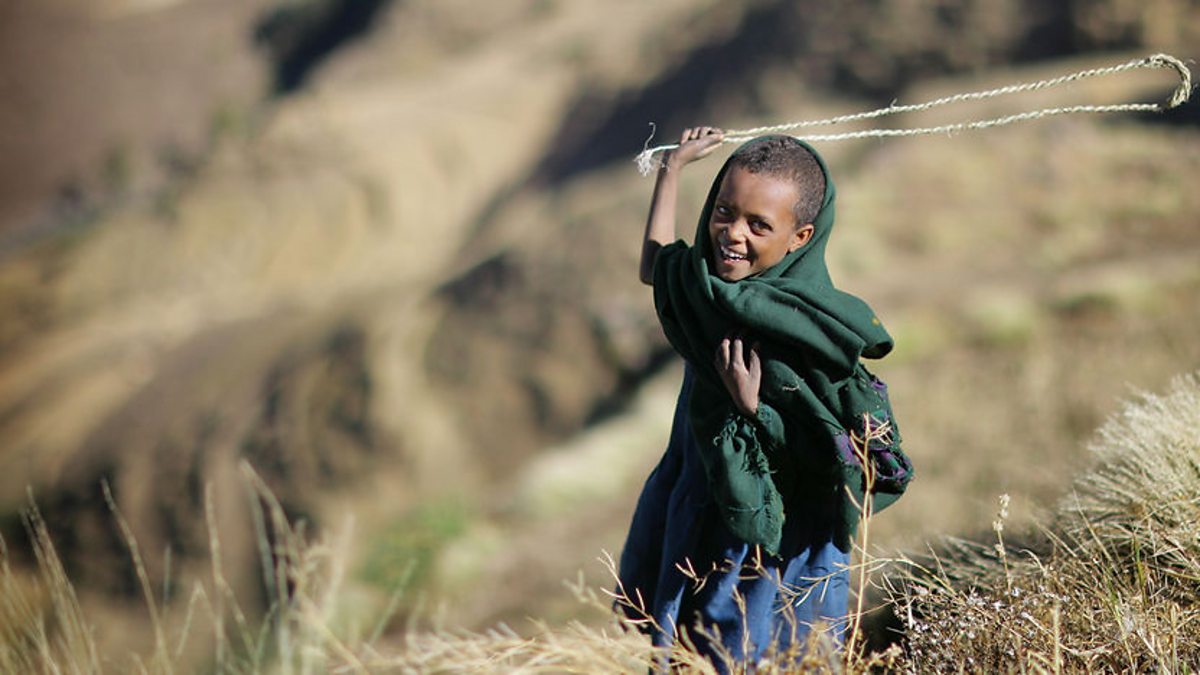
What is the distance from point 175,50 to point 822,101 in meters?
19.8

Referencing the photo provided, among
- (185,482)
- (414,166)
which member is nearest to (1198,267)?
(185,482)

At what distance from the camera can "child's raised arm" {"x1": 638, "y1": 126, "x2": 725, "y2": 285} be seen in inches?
92.0

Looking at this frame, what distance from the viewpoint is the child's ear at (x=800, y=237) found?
2.12m

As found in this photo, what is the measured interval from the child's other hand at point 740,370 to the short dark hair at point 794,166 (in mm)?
274

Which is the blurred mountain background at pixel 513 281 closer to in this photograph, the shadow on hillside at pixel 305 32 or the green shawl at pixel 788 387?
the green shawl at pixel 788 387

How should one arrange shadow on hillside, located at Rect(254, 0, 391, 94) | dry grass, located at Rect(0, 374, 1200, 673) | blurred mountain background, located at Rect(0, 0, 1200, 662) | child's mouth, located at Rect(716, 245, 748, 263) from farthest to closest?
shadow on hillside, located at Rect(254, 0, 391, 94) < blurred mountain background, located at Rect(0, 0, 1200, 662) < child's mouth, located at Rect(716, 245, 748, 263) < dry grass, located at Rect(0, 374, 1200, 673)

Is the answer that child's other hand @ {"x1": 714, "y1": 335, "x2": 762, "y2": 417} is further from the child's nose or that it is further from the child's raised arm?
the child's raised arm

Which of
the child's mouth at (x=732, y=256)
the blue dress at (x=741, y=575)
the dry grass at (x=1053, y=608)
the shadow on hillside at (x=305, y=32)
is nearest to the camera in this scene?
the dry grass at (x=1053, y=608)

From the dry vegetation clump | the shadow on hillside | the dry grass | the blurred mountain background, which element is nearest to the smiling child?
the dry grass

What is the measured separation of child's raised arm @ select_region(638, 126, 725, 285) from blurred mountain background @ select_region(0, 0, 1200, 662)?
1.73 meters

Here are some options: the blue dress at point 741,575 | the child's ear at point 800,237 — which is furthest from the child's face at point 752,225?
the blue dress at point 741,575

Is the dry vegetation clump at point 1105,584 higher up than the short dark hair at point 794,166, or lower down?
lower down

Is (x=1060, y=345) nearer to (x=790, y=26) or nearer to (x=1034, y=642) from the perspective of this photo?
(x=1034, y=642)

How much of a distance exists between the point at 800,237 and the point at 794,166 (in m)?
0.15
